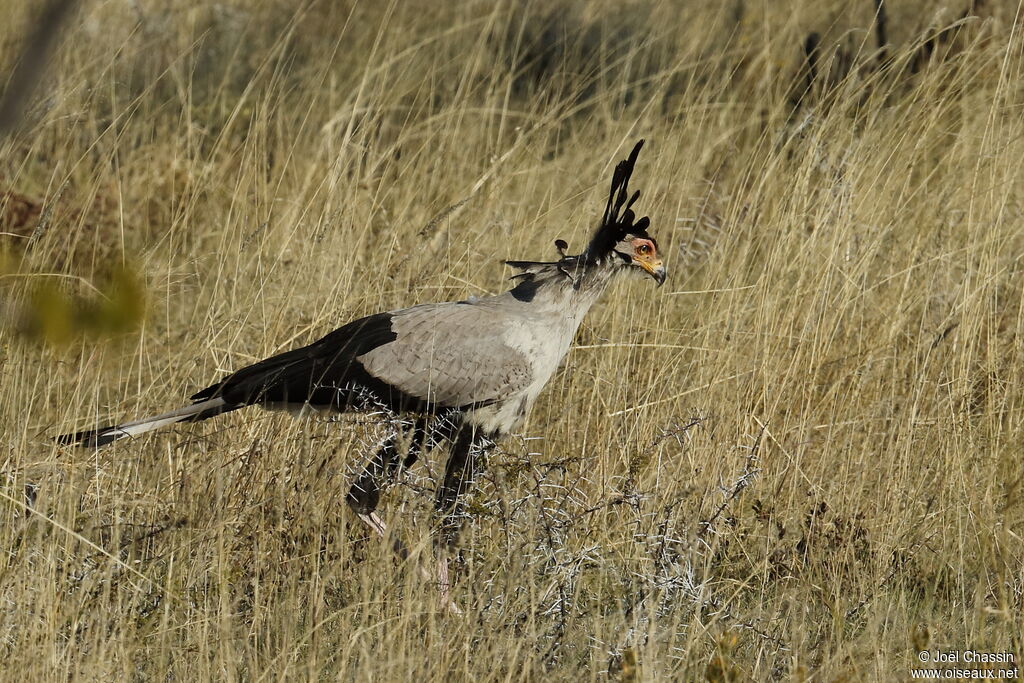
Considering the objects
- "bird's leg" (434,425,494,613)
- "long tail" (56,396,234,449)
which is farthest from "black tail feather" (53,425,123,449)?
"bird's leg" (434,425,494,613)

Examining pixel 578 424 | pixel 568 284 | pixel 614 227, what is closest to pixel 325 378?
pixel 568 284

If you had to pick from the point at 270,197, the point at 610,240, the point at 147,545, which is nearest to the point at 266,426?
the point at 147,545

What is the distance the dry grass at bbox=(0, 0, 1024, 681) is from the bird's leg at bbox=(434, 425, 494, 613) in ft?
0.24

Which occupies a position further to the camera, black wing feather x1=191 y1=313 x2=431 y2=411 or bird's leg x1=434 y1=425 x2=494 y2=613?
black wing feather x1=191 y1=313 x2=431 y2=411

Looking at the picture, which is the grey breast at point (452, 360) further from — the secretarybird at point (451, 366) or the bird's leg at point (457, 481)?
the bird's leg at point (457, 481)

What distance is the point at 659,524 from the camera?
331 centimetres

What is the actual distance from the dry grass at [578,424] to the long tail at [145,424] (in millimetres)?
98

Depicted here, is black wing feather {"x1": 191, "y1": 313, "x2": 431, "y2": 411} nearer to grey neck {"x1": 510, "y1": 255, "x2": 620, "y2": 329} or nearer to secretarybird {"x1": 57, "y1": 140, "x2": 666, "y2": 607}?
secretarybird {"x1": 57, "y1": 140, "x2": 666, "y2": 607}

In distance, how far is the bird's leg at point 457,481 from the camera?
3467mm

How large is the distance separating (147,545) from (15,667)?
1.94 feet

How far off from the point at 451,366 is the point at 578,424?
62 cm

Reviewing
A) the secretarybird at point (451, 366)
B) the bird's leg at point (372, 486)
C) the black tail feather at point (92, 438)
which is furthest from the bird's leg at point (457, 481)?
the black tail feather at point (92, 438)

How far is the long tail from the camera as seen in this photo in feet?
11.5

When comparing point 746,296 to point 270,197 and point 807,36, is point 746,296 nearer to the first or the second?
point 270,197
